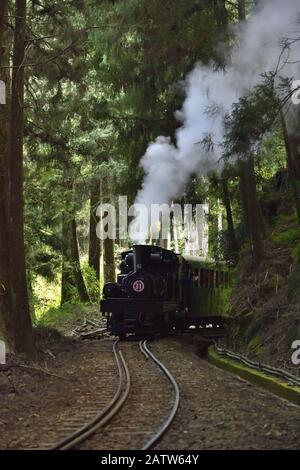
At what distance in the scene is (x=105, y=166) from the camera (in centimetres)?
2323

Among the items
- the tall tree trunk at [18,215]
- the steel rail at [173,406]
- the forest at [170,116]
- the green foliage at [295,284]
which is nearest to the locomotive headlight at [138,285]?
the forest at [170,116]

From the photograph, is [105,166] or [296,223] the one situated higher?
[105,166]

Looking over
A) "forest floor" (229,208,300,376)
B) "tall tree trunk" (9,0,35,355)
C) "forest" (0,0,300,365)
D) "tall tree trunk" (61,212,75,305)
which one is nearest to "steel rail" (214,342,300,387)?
"forest floor" (229,208,300,376)

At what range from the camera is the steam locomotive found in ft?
62.3

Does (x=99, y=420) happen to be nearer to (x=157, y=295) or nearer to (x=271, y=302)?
(x=271, y=302)

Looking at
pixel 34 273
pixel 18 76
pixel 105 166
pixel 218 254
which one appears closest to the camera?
Answer: pixel 18 76

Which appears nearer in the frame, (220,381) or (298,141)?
(220,381)

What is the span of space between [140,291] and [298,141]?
6211 millimetres

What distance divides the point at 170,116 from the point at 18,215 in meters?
5.76

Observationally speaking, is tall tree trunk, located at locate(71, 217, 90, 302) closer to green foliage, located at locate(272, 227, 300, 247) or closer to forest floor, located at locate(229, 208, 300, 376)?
forest floor, located at locate(229, 208, 300, 376)

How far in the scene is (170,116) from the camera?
1738 cm

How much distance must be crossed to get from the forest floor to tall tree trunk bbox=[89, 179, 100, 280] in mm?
11174
